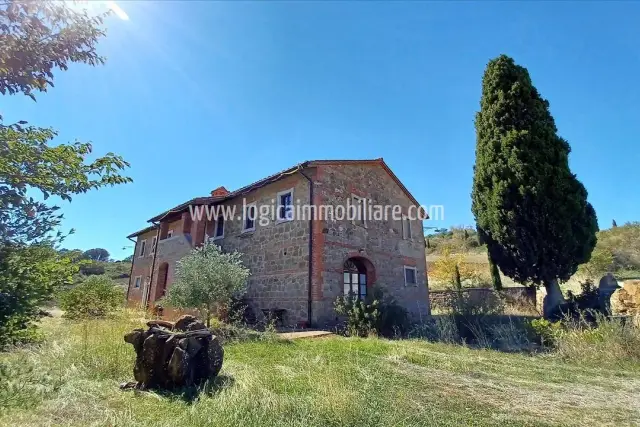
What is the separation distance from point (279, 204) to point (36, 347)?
962cm

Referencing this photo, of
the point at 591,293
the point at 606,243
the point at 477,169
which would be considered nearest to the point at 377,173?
the point at 477,169

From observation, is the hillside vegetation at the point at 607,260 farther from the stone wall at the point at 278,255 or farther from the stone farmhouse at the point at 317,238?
the stone wall at the point at 278,255

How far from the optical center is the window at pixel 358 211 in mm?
14531

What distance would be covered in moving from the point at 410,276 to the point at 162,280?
47.2ft

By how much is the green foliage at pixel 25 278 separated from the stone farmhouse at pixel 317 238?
8.46 m

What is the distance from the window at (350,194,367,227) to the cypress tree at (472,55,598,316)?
5.37m

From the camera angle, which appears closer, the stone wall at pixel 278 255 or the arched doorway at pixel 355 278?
the stone wall at pixel 278 255

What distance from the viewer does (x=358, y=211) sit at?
14.8 metres

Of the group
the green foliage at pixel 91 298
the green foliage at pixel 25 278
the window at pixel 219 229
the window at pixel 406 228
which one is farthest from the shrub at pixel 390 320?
the green foliage at pixel 91 298

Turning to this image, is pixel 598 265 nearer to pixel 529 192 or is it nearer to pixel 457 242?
pixel 529 192

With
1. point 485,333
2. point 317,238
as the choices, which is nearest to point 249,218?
point 317,238

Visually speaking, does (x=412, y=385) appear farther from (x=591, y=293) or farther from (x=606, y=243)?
(x=606, y=243)

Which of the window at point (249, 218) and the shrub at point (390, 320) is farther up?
the window at point (249, 218)

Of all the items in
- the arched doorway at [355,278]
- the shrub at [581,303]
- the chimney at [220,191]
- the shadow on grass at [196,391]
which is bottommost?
the shadow on grass at [196,391]
